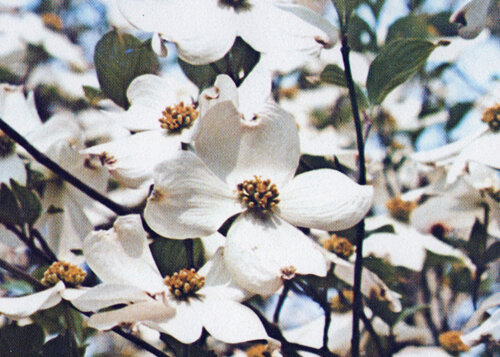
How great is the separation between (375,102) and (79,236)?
360 mm

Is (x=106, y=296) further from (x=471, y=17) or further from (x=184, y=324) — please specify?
(x=471, y=17)

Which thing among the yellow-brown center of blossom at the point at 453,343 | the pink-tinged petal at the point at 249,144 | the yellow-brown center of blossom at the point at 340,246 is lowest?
the yellow-brown center of blossom at the point at 453,343

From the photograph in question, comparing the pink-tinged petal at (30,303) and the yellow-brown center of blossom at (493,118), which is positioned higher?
the yellow-brown center of blossom at (493,118)

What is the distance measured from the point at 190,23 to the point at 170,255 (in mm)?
214

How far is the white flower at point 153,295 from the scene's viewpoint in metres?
0.48

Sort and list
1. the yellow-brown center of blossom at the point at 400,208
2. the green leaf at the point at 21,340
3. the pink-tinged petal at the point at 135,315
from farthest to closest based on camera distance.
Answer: the yellow-brown center of blossom at the point at 400,208
the green leaf at the point at 21,340
the pink-tinged petal at the point at 135,315

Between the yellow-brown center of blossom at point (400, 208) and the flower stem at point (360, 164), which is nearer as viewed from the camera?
the flower stem at point (360, 164)

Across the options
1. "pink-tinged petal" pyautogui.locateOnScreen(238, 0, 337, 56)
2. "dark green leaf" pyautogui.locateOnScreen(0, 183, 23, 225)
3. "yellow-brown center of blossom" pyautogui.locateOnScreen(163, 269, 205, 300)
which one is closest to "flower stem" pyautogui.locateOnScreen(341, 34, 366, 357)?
"pink-tinged petal" pyautogui.locateOnScreen(238, 0, 337, 56)

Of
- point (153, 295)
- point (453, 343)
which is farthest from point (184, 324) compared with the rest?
point (453, 343)

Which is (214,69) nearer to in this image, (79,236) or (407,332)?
(79,236)

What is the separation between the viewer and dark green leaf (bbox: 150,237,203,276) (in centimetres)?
59

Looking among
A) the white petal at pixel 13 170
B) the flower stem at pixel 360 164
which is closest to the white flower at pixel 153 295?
the flower stem at pixel 360 164

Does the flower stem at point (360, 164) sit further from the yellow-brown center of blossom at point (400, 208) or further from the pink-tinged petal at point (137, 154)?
the yellow-brown center of blossom at point (400, 208)

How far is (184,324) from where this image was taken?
1.61 feet
